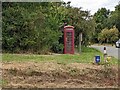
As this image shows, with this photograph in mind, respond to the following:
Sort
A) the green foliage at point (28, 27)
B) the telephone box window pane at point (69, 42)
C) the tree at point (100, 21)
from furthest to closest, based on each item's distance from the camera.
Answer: the tree at point (100, 21), the telephone box window pane at point (69, 42), the green foliage at point (28, 27)

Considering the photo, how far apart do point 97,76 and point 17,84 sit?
2229 mm

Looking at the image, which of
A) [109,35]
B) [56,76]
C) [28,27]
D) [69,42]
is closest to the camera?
[56,76]

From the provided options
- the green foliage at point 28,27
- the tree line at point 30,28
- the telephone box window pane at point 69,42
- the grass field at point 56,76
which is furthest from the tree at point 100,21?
the grass field at point 56,76

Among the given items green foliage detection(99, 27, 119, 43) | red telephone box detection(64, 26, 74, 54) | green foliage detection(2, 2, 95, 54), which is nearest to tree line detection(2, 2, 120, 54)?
green foliage detection(2, 2, 95, 54)

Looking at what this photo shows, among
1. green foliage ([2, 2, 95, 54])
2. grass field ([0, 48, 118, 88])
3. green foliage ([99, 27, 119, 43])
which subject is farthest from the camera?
green foliage ([99, 27, 119, 43])

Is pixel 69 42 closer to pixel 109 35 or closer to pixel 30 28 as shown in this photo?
pixel 30 28

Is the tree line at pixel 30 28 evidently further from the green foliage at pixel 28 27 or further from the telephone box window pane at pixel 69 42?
the telephone box window pane at pixel 69 42

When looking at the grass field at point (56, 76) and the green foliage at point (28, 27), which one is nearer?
the grass field at point (56, 76)

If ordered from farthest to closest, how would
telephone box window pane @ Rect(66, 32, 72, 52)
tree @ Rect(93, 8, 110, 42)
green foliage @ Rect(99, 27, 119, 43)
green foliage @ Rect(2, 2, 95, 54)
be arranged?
tree @ Rect(93, 8, 110, 42) < green foliage @ Rect(99, 27, 119, 43) < telephone box window pane @ Rect(66, 32, 72, 52) < green foliage @ Rect(2, 2, 95, 54)

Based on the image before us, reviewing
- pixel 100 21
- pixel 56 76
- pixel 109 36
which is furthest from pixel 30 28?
pixel 100 21

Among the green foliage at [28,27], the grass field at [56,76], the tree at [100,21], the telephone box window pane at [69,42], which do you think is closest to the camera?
the grass field at [56,76]

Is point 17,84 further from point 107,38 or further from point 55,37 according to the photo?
point 107,38

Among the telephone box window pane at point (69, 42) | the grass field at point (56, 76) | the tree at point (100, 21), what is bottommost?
the grass field at point (56, 76)

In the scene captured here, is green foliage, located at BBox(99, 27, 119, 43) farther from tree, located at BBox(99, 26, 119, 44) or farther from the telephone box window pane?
the telephone box window pane
